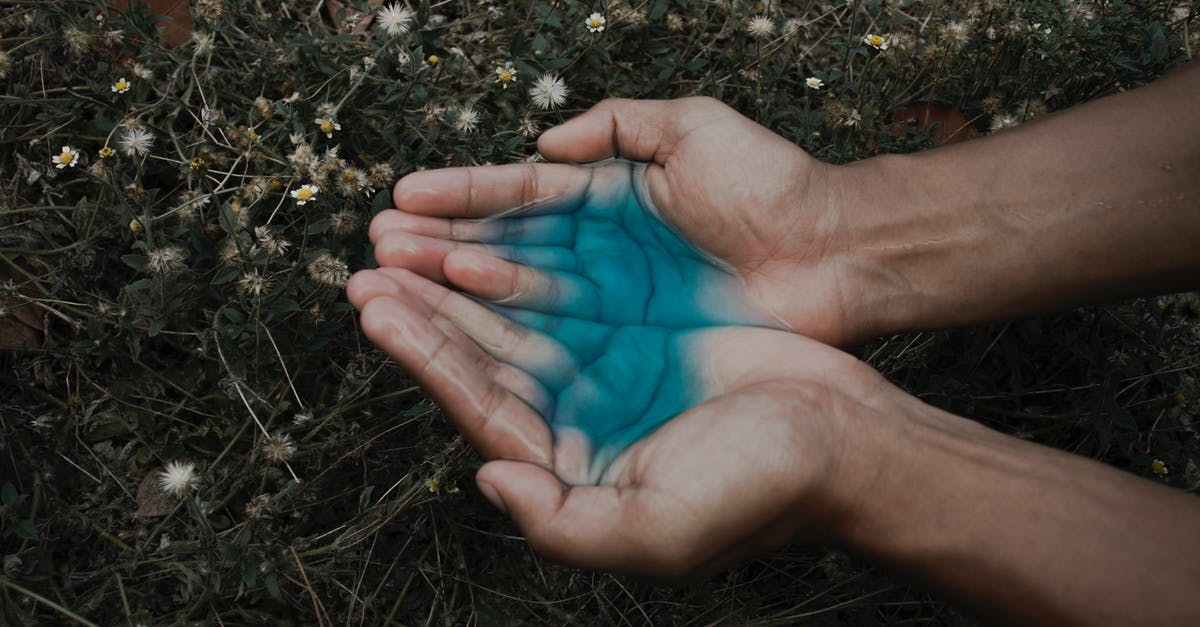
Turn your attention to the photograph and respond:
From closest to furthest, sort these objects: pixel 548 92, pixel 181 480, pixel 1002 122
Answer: pixel 181 480
pixel 548 92
pixel 1002 122

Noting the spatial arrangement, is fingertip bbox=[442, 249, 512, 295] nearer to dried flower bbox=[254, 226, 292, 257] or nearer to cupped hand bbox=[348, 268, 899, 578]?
cupped hand bbox=[348, 268, 899, 578]

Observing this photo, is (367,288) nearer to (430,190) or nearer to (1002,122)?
(430,190)

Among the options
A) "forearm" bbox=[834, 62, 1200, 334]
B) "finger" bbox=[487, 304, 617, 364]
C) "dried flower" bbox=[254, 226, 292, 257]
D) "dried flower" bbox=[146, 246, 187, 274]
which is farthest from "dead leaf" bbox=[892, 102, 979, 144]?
"dried flower" bbox=[146, 246, 187, 274]

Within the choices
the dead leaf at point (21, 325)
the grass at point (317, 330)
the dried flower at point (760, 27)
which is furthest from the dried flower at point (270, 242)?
the dried flower at point (760, 27)

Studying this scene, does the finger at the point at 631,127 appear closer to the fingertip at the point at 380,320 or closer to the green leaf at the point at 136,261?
the fingertip at the point at 380,320

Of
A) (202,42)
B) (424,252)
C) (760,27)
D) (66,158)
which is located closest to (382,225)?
(424,252)

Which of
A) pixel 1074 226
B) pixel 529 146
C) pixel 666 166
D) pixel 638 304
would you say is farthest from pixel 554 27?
pixel 1074 226
